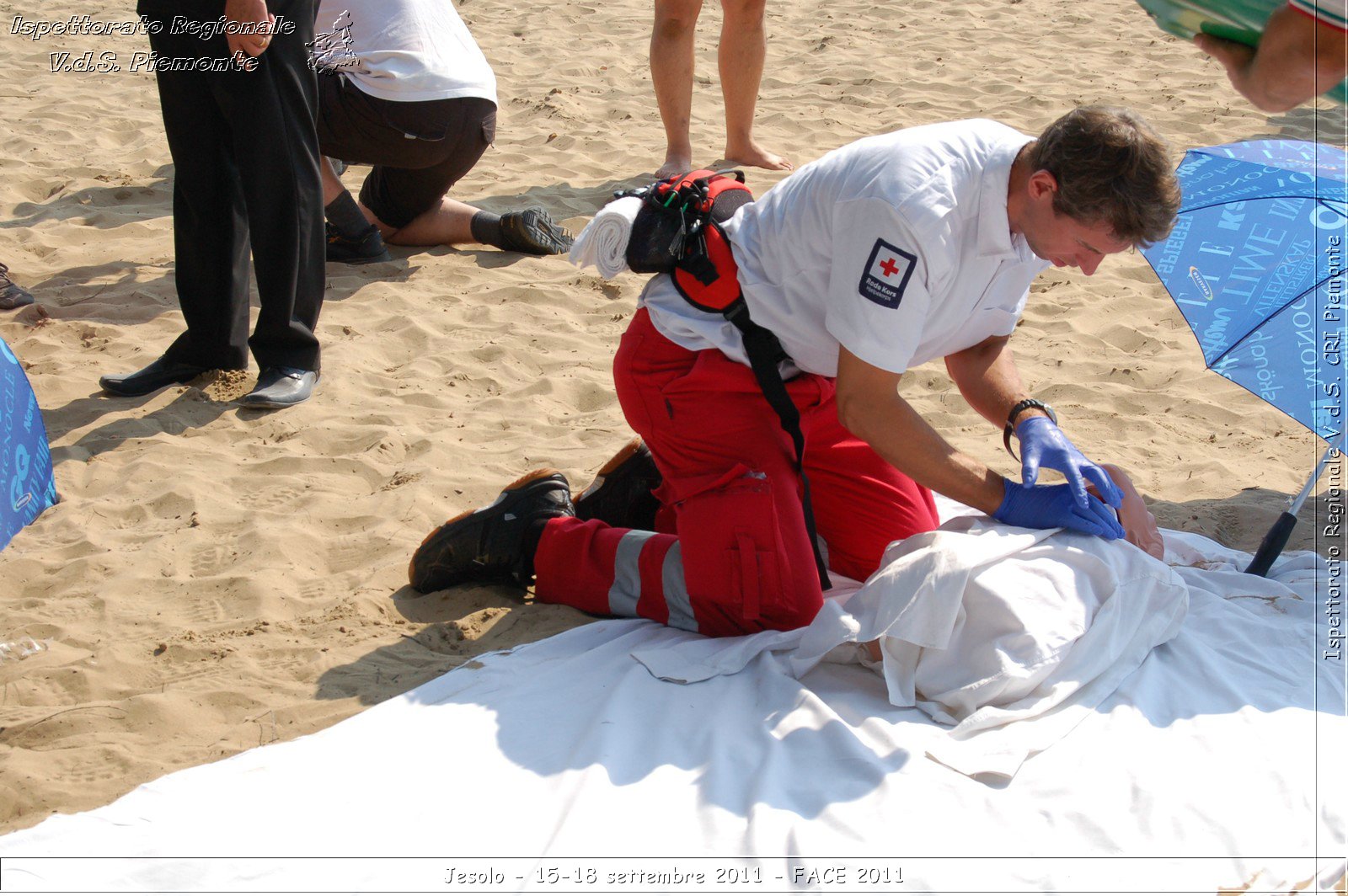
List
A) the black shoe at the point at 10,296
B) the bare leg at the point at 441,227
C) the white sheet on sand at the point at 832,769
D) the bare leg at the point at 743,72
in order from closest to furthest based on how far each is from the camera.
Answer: the white sheet on sand at the point at 832,769
the black shoe at the point at 10,296
the bare leg at the point at 441,227
the bare leg at the point at 743,72

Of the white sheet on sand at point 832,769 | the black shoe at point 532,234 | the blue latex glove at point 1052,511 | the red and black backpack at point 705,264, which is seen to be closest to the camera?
the white sheet on sand at point 832,769

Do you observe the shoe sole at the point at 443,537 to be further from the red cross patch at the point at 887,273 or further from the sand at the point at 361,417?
the red cross patch at the point at 887,273

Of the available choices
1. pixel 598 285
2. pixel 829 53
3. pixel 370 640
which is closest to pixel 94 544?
pixel 370 640

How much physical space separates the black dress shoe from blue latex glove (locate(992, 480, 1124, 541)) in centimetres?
252

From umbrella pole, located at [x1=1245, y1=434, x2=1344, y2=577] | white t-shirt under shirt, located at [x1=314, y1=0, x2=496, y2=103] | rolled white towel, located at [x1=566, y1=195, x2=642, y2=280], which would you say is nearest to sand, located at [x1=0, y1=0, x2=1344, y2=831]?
umbrella pole, located at [x1=1245, y1=434, x2=1344, y2=577]

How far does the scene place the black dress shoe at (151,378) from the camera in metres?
3.43

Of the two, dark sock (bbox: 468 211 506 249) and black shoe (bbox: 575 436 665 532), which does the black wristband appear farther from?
dark sock (bbox: 468 211 506 249)

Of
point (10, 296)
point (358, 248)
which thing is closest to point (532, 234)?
point (358, 248)

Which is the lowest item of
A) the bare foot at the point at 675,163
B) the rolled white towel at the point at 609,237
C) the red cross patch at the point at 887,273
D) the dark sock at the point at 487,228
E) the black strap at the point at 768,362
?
the dark sock at the point at 487,228

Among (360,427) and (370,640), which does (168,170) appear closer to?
(360,427)

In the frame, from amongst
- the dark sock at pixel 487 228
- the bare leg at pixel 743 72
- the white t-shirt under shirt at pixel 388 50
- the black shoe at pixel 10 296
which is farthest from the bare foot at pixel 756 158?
the black shoe at pixel 10 296

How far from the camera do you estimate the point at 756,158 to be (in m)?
5.21

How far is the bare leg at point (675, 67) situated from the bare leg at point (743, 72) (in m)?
0.17

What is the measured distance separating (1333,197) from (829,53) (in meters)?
4.74
